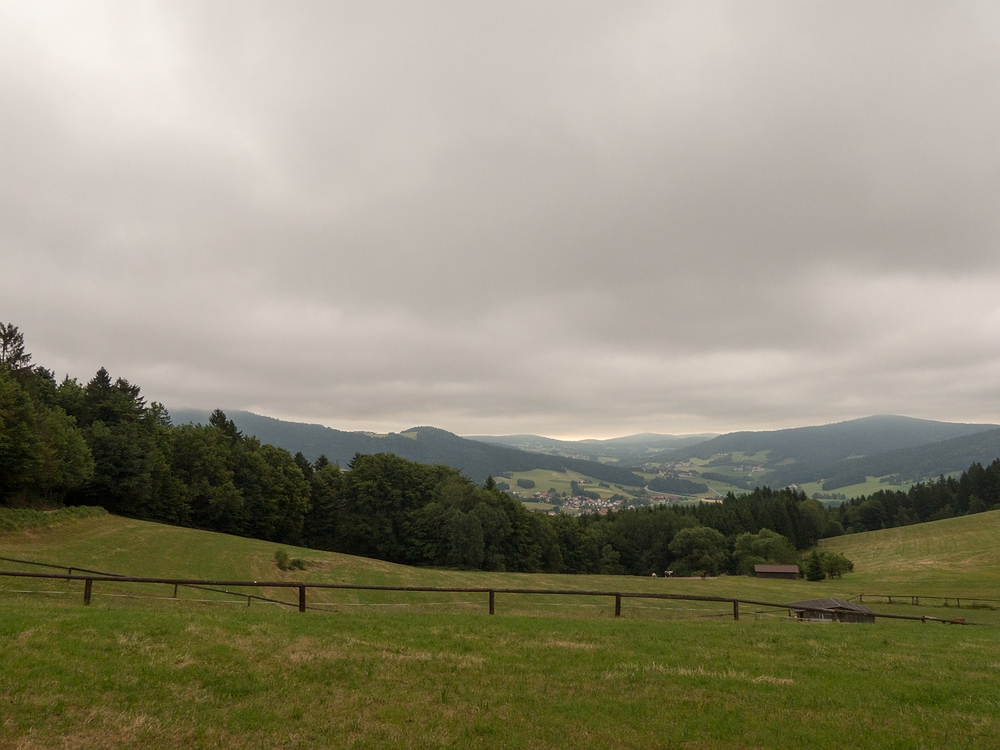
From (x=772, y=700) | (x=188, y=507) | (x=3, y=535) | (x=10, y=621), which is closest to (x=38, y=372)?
(x=188, y=507)

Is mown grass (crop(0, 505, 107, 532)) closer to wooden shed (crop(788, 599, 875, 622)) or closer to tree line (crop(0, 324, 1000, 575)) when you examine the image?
tree line (crop(0, 324, 1000, 575))

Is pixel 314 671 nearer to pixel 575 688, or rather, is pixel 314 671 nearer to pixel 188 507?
pixel 575 688

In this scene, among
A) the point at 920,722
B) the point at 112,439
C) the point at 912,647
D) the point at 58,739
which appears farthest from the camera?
the point at 112,439

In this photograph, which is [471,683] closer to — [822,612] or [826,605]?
[822,612]

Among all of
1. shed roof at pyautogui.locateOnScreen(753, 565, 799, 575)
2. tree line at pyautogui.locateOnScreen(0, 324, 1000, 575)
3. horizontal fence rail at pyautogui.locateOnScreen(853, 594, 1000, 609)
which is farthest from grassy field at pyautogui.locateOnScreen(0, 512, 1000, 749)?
shed roof at pyautogui.locateOnScreen(753, 565, 799, 575)

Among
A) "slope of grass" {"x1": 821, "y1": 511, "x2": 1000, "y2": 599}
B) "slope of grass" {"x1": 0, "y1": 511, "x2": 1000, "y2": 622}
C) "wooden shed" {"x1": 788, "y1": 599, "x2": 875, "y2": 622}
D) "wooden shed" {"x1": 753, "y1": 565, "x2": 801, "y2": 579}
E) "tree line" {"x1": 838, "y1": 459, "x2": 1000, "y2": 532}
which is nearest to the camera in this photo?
"wooden shed" {"x1": 788, "y1": 599, "x2": 875, "y2": 622}

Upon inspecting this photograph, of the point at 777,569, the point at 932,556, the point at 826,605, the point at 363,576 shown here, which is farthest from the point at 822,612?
the point at 932,556

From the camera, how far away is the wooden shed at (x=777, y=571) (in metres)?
86.9

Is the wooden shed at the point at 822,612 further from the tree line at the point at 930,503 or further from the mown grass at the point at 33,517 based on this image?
the tree line at the point at 930,503

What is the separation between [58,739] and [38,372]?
281 ft

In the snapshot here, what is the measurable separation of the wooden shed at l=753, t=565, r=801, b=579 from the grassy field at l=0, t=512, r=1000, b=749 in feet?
255

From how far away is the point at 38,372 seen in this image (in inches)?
2773

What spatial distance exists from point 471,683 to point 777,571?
3722 inches

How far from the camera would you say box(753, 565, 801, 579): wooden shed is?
86.9 meters
